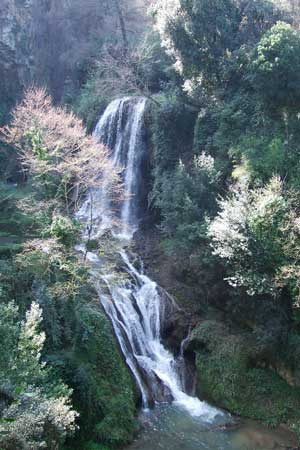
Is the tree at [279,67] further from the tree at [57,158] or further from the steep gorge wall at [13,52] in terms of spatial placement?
the steep gorge wall at [13,52]

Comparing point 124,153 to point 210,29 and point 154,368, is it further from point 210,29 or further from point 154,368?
point 154,368

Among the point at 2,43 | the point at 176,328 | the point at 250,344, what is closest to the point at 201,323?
the point at 176,328

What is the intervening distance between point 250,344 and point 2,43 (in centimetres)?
2672

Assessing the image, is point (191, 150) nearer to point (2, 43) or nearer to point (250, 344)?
point (250, 344)

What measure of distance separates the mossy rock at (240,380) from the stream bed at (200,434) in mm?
495

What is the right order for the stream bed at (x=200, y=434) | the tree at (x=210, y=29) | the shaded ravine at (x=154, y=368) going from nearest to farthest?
the stream bed at (x=200, y=434) < the shaded ravine at (x=154, y=368) < the tree at (x=210, y=29)

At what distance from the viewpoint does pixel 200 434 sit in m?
12.6

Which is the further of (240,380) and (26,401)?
(240,380)

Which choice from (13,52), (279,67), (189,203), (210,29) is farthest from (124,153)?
(13,52)

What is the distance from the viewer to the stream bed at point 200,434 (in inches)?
476

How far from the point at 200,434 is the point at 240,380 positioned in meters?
2.61

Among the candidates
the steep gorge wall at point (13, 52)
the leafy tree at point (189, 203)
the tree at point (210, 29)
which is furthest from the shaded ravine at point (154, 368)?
the steep gorge wall at point (13, 52)

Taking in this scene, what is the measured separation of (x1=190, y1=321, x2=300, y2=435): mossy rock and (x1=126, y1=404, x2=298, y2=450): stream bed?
0.50m

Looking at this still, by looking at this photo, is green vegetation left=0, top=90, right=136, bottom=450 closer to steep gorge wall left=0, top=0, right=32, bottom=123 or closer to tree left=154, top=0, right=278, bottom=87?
tree left=154, top=0, right=278, bottom=87
